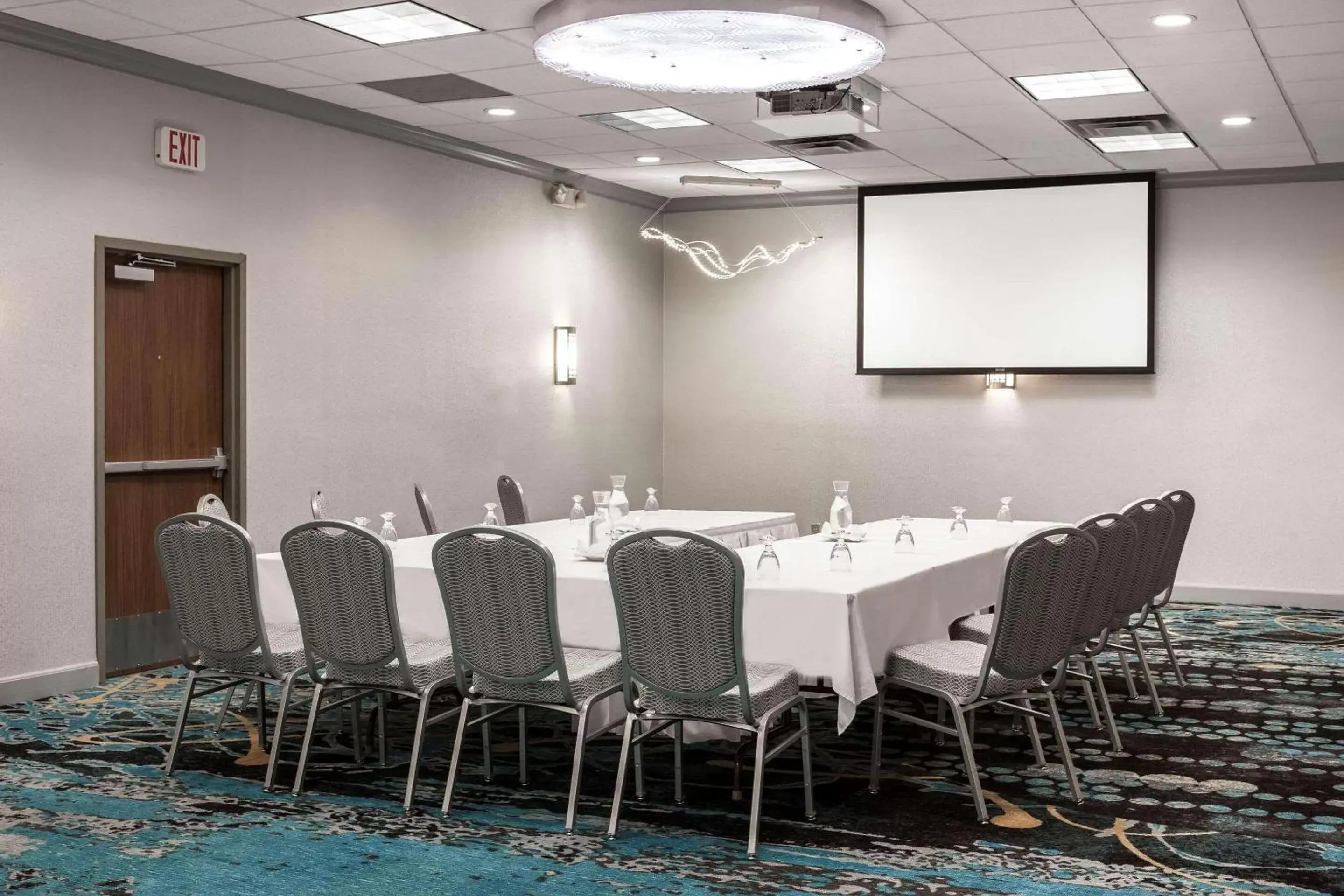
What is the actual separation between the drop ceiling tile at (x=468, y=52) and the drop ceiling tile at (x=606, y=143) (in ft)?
5.64

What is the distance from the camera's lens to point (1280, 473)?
952 centimetres

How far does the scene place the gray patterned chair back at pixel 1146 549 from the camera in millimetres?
5430

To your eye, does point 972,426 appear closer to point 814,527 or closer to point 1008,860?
point 814,527

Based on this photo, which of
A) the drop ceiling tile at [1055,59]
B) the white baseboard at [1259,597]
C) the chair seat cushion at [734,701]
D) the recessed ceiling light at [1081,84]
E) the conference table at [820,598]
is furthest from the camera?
the white baseboard at [1259,597]

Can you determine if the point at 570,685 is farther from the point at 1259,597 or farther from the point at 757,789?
the point at 1259,597

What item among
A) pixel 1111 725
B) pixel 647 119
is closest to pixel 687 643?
pixel 1111 725

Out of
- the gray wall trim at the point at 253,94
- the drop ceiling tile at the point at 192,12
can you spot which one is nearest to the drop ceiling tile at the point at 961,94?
the gray wall trim at the point at 253,94

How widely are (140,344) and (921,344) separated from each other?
224 inches

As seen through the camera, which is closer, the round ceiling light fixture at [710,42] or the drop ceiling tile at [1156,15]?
the round ceiling light fixture at [710,42]

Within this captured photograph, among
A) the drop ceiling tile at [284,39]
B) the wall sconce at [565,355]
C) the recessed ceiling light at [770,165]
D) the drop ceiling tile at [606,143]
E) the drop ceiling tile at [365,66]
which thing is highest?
the recessed ceiling light at [770,165]

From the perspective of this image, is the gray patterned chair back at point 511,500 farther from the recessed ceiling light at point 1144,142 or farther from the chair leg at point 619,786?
the recessed ceiling light at point 1144,142

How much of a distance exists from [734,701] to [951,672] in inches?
29.5

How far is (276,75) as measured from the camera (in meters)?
6.87

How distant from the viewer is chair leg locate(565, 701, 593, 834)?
4.14 m
